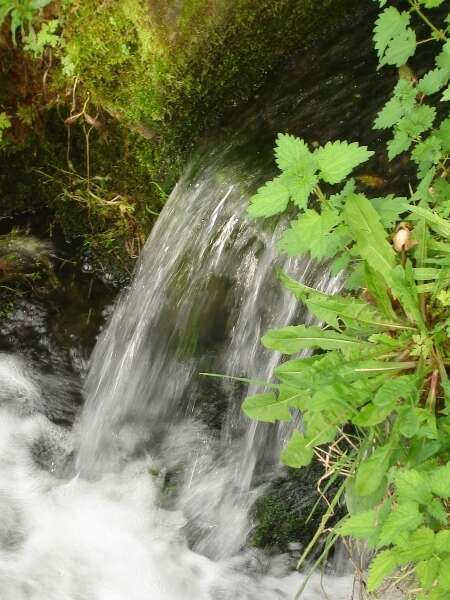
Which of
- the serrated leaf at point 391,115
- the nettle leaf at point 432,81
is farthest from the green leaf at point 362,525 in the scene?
the nettle leaf at point 432,81

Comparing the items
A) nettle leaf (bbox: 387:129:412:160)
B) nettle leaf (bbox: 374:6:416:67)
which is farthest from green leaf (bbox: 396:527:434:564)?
nettle leaf (bbox: 374:6:416:67)

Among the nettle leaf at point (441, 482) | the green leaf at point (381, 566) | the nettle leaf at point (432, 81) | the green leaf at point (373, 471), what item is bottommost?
the green leaf at point (381, 566)

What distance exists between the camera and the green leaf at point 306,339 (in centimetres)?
209

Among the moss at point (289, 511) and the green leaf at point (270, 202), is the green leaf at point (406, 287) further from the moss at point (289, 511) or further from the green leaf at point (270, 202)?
the moss at point (289, 511)

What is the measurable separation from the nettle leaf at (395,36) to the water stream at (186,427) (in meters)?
0.67

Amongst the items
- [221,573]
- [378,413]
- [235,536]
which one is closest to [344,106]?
[378,413]

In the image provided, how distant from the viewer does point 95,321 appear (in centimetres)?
350

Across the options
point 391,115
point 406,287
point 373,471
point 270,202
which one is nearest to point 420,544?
point 373,471

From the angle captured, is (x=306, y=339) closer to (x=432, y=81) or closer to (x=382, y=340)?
(x=382, y=340)

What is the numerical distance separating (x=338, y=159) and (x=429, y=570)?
43.5 inches

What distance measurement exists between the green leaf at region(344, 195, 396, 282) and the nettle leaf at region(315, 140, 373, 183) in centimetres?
16

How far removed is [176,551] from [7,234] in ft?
6.33

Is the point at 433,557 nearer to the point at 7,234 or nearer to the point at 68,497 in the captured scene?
the point at 68,497

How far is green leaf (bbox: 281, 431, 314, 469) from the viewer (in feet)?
6.62
